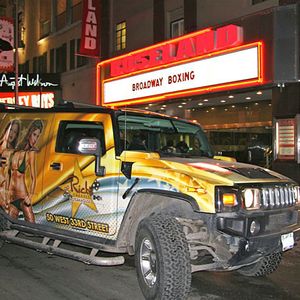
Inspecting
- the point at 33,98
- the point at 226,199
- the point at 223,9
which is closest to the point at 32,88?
the point at 33,98

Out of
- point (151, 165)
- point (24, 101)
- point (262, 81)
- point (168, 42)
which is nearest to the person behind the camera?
point (151, 165)

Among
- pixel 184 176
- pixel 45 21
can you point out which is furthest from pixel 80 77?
pixel 184 176

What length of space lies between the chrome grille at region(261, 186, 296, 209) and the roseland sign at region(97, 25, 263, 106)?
852 centimetres

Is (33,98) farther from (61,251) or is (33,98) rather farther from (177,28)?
(61,251)

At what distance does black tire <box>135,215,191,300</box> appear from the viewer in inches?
179

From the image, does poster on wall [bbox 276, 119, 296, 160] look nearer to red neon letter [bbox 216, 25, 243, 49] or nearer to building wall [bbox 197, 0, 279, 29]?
red neon letter [bbox 216, 25, 243, 49]

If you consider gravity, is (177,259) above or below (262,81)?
below

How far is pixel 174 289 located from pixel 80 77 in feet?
67.1

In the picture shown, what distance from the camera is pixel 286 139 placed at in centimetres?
1403

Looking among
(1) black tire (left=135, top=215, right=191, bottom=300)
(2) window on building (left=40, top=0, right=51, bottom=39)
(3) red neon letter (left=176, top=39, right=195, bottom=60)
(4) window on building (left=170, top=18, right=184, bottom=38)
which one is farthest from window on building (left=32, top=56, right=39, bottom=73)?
(1) black tire (left=135, top=215, right=191, bottom=300)

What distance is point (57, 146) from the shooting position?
19.9 feet

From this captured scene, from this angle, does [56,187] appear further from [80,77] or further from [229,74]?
[80,77]

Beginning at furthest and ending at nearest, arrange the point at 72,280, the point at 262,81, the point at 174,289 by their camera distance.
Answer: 1. the point at 262,81
2. the point at 72,280
3. the point at 174,289

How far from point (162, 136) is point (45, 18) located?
24858 mm
